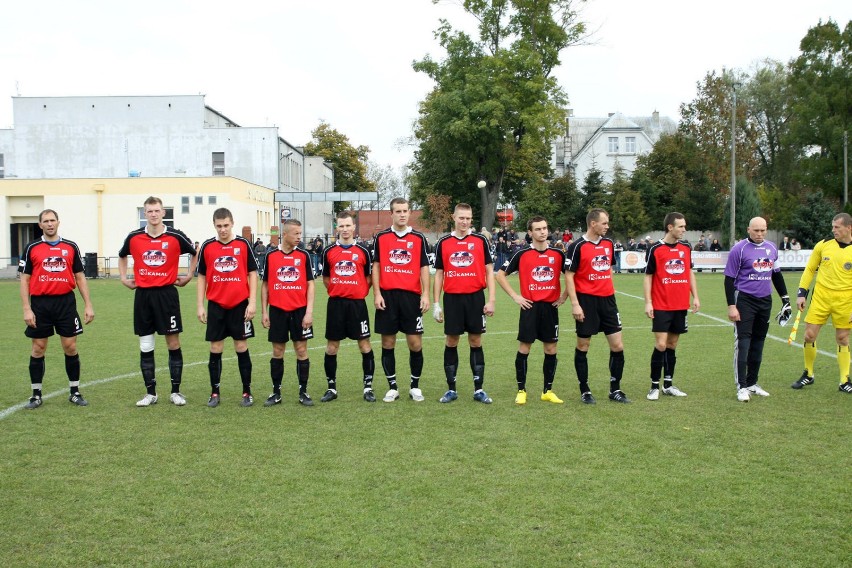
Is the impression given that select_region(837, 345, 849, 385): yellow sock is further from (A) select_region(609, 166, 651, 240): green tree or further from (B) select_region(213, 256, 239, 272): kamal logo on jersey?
(A) select_region(609, 166, 651, 240): green tree

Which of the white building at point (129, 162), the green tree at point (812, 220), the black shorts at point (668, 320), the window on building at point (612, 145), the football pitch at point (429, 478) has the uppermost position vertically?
the window on building at point (612, 145)

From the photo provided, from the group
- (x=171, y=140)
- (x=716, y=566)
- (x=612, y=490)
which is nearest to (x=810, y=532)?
(x=716, y=566)

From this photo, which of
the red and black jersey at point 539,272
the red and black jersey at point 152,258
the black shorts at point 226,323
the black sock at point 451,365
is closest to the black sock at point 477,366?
the black sock at point 451,365

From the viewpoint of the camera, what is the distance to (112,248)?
1666 inches

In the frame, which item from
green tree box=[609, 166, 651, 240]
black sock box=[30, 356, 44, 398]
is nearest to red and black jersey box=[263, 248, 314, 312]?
black sock box=[30, 356, 44, 398]

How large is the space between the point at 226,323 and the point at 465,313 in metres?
2.54

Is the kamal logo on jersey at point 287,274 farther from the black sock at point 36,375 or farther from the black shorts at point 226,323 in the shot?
the black sock at point 36,375

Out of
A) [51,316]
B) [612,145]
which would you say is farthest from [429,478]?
[612,145]

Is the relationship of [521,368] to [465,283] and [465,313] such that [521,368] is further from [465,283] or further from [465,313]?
[465,283]

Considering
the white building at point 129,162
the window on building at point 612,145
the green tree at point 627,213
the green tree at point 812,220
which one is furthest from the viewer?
the window on building at point 612,145

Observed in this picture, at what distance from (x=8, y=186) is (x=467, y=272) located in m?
41.4

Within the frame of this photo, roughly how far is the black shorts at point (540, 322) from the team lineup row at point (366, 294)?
0.01m

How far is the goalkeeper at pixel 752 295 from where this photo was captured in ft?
28.9

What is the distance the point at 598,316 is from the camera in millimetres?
8445
